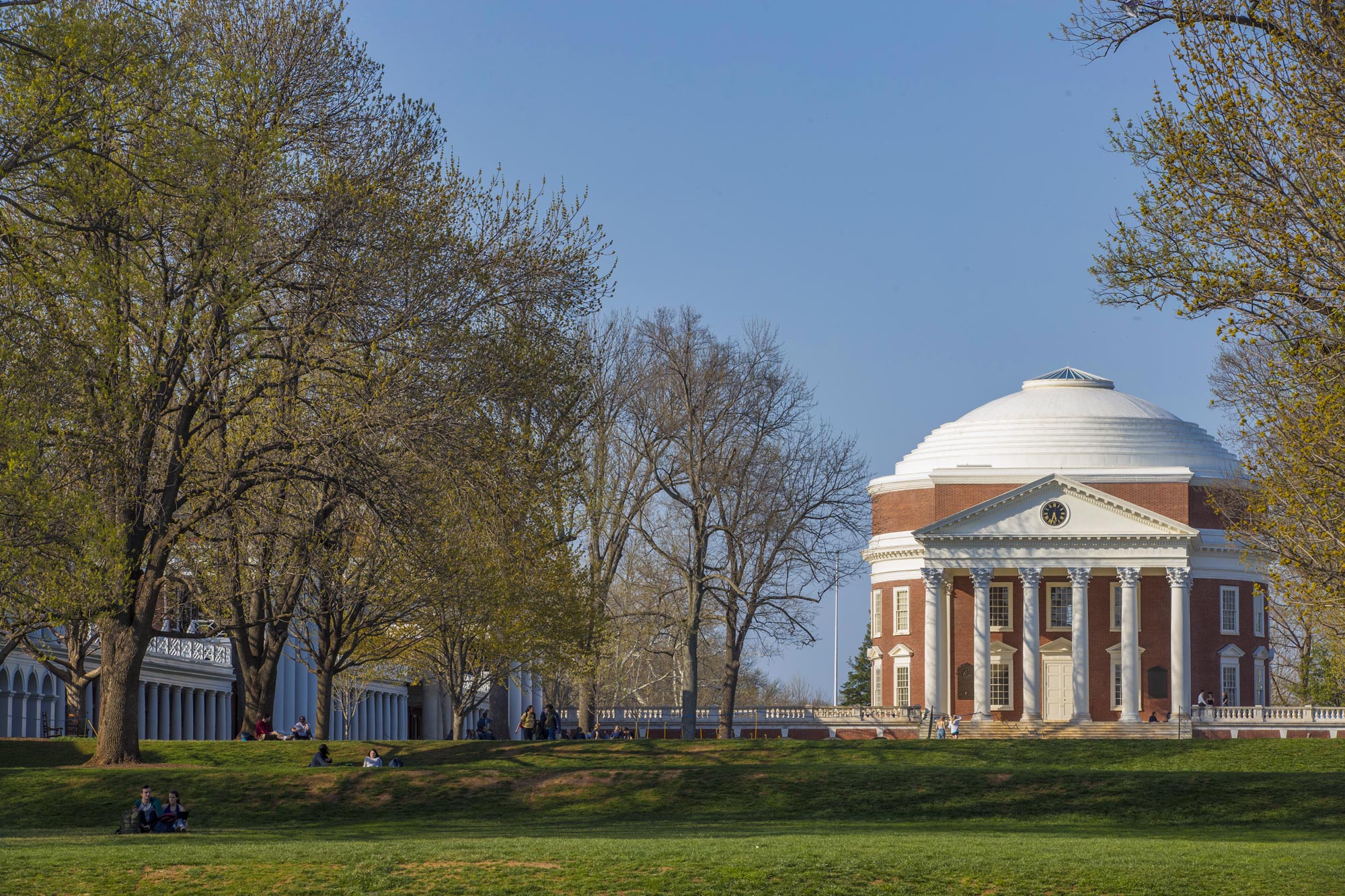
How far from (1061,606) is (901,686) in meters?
8.54

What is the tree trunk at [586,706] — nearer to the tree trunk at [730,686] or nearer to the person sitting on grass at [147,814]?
the tree trunk at [730,686]

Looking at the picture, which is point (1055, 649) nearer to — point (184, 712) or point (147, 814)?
point (184, 712)

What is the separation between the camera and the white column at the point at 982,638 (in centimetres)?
7750

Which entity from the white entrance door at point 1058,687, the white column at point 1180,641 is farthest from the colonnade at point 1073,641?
the white entrance door at point 1058,687

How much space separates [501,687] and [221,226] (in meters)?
25.8

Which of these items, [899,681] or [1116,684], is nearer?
[1116,684]

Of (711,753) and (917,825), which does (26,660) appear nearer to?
(711,753)

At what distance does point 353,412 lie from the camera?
1165 inches

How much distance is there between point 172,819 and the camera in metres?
27.4

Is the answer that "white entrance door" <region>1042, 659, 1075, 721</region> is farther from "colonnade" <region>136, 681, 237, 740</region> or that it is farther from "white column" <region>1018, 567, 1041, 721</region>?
"colonnade" <region>136, 681, 237, 740</region>

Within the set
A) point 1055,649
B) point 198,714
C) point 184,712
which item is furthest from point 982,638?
point 184,712

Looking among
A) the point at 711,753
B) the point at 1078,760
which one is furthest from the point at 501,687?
the point at 1078,760

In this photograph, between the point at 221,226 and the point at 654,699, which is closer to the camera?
the point at 221,226

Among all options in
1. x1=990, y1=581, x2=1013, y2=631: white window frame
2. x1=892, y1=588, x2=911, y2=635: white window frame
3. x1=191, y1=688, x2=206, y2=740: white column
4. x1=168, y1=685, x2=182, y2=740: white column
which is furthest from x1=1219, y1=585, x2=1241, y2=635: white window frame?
x1=191, y1=688, x2=206, y2=740: white column
